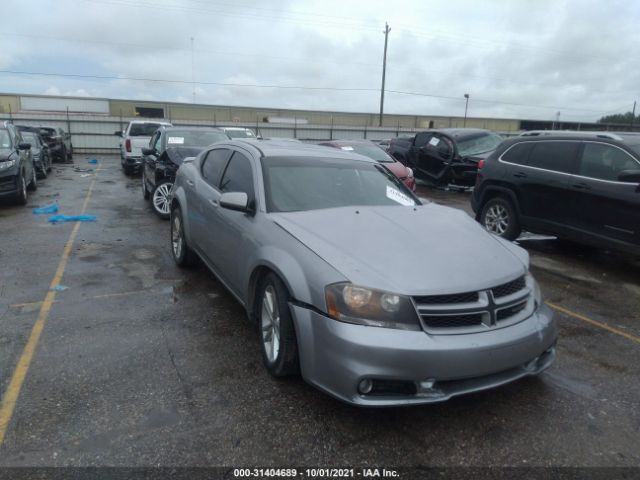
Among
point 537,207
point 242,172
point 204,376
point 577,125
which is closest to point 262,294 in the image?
point 204,376

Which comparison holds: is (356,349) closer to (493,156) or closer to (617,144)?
(617,144)

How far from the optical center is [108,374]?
3.35 m

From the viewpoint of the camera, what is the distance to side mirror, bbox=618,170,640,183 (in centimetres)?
555

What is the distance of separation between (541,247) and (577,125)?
55103 mm

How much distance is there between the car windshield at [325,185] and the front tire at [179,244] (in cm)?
196

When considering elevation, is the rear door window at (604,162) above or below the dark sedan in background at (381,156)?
above

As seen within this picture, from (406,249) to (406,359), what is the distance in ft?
2.55

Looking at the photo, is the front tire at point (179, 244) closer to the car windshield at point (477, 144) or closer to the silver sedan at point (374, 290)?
the silver sedan at point (374, 290)

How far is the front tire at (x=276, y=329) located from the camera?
9.95ft

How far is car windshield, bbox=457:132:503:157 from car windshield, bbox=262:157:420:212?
9.29m

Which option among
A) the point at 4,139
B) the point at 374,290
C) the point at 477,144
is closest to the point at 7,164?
the point at 4,139

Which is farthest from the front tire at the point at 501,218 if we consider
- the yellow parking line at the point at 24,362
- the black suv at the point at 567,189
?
the yellow parking line at the point at 24,362

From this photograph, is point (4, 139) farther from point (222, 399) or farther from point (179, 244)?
point (222, 399)

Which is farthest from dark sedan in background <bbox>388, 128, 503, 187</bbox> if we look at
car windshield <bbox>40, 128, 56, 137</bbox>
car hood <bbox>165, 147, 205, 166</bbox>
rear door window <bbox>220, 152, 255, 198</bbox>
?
car windshield <bbox>40, 128, 56, 137</bbox>
